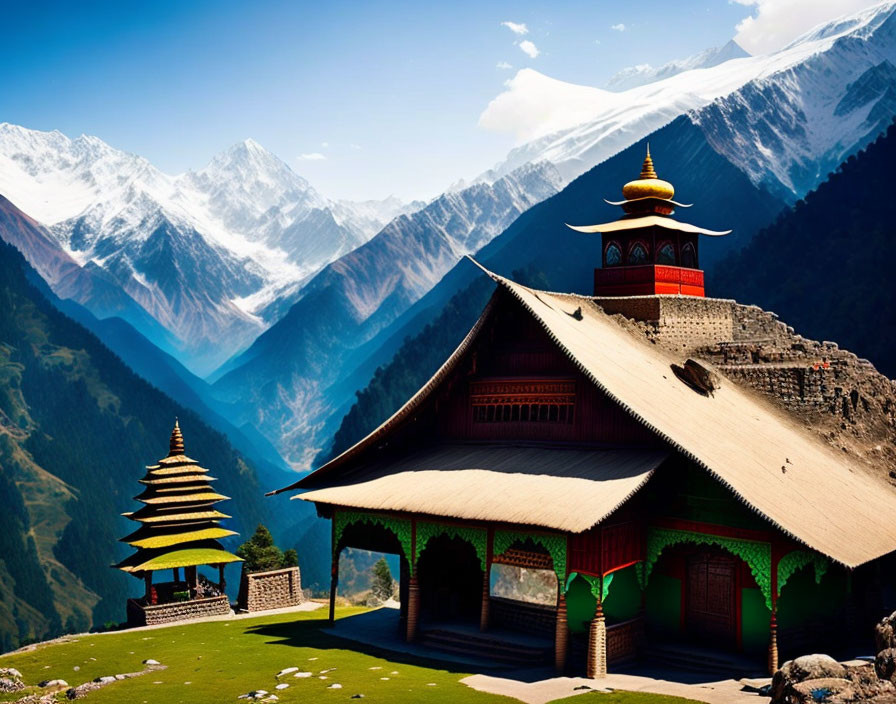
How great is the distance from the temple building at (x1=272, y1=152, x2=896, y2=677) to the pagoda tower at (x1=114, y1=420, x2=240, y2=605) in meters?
9.67

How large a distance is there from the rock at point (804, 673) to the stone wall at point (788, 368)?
19.1m

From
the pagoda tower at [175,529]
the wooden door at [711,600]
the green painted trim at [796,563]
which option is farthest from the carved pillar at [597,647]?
the pagoda tower at [175,529]

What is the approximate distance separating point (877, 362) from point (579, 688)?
8128cm

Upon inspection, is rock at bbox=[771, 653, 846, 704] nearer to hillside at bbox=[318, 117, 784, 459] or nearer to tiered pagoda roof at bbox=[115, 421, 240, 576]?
tiered pagoda roof at bbox=[115, 421, 240, 576]

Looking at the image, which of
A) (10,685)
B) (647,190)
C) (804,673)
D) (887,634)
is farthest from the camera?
(647,190)

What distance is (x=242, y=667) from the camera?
27547 mm

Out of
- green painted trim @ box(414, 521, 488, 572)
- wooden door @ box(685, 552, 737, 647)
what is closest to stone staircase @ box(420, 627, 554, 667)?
green painted trim @ box(414, 521, 488, 572)

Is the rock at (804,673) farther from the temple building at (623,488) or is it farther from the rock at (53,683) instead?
the rock at (53,683)

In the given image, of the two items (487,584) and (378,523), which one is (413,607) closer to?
(378,523)

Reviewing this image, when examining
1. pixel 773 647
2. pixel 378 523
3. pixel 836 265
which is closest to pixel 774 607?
pixel 773 647

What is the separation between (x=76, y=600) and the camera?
139375 millimetres

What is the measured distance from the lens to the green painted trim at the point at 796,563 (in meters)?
24.5

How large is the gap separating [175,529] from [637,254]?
23.5 m

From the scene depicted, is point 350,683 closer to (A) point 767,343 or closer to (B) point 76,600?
(A) point 767,343
